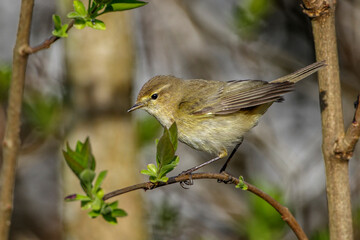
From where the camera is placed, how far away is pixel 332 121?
1.83 meters

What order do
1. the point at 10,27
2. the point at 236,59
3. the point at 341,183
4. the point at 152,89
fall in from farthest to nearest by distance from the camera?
the point at 10,27, the point at 236,59, the point at 152,89, the point at 341,183

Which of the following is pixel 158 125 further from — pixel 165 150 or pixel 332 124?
pixel 165 150

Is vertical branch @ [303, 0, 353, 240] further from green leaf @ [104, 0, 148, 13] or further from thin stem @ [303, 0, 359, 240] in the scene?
green leaf @ [104, 0, 148, 13]

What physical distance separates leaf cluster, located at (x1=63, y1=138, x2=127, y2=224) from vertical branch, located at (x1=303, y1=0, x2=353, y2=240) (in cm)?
76

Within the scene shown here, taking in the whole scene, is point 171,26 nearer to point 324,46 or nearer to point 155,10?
point 155,10

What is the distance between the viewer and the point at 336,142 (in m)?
1.81

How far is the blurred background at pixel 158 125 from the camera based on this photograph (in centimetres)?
387

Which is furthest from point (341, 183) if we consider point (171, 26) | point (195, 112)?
point (171, 26)

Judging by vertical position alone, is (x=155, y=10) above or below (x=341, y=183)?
above

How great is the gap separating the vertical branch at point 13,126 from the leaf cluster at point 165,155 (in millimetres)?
428

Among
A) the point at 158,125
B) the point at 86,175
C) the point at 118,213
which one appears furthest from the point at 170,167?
the point at 158,125

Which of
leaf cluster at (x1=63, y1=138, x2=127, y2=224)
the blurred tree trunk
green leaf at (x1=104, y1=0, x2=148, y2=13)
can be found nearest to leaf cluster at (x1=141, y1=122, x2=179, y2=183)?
leaf cluster at (x1=63, y1=138, x2=127, y2=224)

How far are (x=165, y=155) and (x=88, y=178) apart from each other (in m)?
0.27

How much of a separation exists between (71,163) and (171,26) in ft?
15.5
